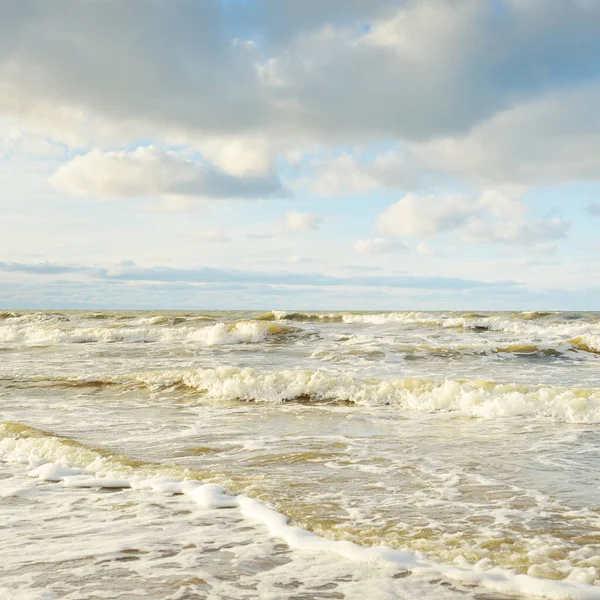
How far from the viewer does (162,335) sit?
32.9 m

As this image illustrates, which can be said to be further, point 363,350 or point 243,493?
point 363,350

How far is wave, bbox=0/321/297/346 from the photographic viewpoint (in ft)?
99.9

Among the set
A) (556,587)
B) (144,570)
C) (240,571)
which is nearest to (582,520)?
(556,587)

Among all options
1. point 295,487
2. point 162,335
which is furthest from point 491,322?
point 295,487

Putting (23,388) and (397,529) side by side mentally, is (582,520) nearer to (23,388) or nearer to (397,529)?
(397,529)

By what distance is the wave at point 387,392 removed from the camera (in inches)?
459

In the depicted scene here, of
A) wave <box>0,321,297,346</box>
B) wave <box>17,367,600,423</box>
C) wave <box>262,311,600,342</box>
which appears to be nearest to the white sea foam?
wave <box>17,367,600,423</box>

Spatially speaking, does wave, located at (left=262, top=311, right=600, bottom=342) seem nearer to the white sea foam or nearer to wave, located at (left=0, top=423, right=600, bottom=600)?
the white sea foam

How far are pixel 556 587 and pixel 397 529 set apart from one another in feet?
5.04

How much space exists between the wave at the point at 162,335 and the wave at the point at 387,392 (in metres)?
13.8

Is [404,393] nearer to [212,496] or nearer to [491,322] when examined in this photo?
[212,496]

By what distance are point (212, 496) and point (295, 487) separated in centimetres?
101

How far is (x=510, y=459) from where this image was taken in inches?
316

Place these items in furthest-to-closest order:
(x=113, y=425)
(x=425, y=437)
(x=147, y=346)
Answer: (x=147, y=346)
(x=113, y=425)
(x=425, y=437)
